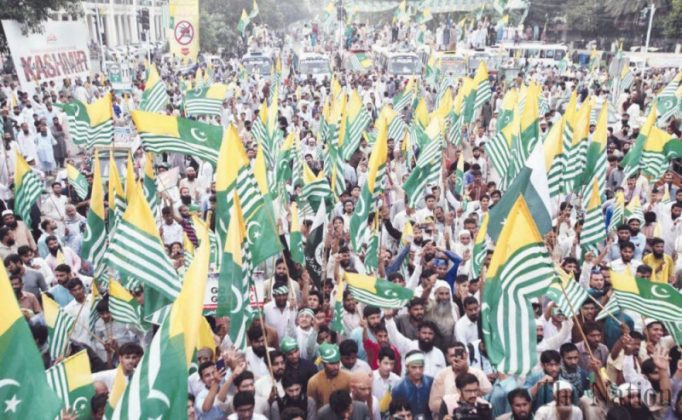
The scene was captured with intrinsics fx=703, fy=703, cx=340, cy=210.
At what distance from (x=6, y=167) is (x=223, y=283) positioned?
7.48m

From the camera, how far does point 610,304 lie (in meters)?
5.37

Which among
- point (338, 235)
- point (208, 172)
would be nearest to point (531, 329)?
point (338, 235)

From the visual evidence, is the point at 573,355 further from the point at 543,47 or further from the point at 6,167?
the point at 543,47

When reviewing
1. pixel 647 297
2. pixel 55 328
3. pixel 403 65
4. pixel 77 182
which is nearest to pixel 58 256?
pixel 55 328

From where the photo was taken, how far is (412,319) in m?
5.87

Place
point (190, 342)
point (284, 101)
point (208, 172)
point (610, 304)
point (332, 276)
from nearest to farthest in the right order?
point (190, 342)
point (610, 304)
point (332, 276)
point (208, 172)
point (284, 101)

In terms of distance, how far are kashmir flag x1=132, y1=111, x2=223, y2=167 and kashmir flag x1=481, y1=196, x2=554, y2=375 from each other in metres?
3.36

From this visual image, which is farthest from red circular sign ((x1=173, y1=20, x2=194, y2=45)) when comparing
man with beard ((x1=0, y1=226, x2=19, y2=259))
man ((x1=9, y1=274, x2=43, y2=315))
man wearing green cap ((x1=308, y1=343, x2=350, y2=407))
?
man wearing green cap ((x1=308, y1=343, x2=350, y2=407))

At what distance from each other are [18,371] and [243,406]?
4.59 feet

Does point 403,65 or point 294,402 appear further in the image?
point 403,65

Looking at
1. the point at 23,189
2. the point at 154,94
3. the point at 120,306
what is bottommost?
the point at 120,306

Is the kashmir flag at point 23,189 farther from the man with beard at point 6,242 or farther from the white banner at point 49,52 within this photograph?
the white banner at point 49,52

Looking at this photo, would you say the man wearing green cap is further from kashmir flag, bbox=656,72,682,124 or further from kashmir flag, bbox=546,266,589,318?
kashmir flag, bbox=656,72,682,124

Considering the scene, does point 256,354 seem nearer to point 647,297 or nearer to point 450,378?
point 450,378
